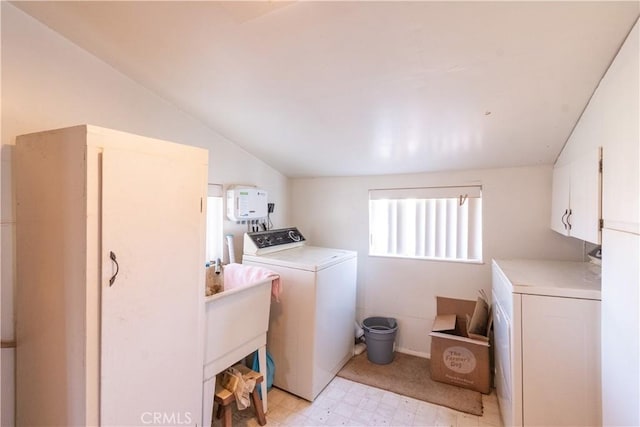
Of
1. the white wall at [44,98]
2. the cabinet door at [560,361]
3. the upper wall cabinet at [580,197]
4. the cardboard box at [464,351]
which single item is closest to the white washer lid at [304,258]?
the cardboard box at [464,351]

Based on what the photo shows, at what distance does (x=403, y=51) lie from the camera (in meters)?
1.29

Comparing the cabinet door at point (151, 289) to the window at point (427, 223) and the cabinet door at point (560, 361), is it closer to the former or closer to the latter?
the cabinet door at point (560, 361)

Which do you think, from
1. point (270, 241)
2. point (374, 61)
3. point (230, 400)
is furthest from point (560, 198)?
point (230, 400)

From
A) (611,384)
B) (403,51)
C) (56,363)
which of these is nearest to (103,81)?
(56,363)

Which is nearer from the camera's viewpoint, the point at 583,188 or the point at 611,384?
the point at 611,384

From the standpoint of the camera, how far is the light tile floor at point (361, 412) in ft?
6.38

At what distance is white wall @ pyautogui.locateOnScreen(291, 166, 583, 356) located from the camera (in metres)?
2.41

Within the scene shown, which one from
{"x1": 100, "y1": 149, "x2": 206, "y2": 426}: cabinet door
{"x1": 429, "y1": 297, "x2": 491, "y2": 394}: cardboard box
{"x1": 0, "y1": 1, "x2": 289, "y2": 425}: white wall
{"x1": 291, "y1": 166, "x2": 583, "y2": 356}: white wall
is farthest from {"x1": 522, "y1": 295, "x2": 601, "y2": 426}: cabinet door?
{"x1": 0, "y1": 1, "x2": 289, "y2": 425}: white wall

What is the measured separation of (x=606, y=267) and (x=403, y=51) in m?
1.29

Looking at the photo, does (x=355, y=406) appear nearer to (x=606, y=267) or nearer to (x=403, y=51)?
(x=606, y=267)

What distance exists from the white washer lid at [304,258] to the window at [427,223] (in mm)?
537

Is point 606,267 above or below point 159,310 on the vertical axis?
above

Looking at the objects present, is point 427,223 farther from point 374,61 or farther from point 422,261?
point 374,61

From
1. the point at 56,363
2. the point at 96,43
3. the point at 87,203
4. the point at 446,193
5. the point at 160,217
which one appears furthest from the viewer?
the point at 446,193
